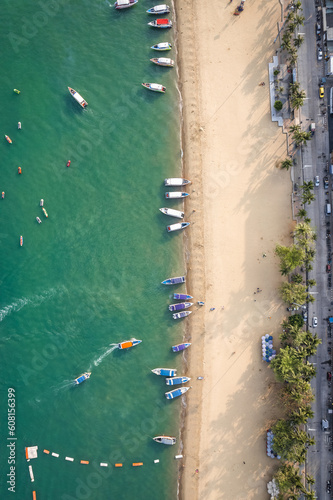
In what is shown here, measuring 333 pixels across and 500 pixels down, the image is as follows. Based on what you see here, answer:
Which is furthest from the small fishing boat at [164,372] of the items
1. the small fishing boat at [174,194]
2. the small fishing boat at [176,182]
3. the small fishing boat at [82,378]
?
the small fishing boat at [176,182]

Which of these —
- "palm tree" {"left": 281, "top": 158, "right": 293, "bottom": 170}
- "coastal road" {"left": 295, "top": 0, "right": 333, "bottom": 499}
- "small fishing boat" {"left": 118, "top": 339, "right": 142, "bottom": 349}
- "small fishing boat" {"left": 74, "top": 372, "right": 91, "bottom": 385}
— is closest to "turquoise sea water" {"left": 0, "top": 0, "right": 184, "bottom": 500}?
"small fishing boat" {"left": 74, "top": 372, "right": 91, "bottom": 385}

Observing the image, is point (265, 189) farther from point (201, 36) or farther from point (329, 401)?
point (329, 401)

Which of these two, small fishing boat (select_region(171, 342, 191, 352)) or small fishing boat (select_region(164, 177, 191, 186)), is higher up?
small fishing boat (select_region(164, 177, 191, 186))

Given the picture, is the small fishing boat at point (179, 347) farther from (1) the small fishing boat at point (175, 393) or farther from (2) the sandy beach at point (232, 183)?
(1) the small fishing boat at point (175, 393)

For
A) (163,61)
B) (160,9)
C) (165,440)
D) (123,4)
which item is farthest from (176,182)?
(165,440)

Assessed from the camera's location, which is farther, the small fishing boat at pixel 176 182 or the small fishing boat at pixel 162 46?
the small fishing boat at pixel 162 46

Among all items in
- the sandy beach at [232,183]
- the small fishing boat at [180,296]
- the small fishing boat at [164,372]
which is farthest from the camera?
the sandy beach at [232,183]

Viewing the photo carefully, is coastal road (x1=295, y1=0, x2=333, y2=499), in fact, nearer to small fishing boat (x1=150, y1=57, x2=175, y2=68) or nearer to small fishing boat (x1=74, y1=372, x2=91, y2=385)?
small fishing boat (x1=150, y1=57, x2=175, y2=68)
